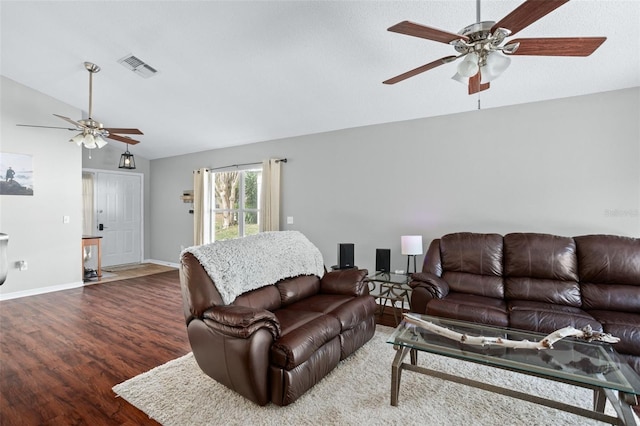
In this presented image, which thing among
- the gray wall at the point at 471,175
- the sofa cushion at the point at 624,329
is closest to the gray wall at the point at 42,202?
the gray wall at the point at 471,175

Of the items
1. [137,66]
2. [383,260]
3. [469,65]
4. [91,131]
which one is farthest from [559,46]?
[91,131]

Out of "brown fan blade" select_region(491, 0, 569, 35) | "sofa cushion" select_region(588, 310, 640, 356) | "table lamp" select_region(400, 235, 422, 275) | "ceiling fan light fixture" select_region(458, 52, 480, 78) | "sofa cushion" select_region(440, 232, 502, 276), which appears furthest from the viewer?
"table lamp" select_region(400, 235, 422, 275)

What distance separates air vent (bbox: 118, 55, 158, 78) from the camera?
3.66m

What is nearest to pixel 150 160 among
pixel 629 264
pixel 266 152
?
pixel 266 152

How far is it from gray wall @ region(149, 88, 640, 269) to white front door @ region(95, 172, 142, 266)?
4.05 metres

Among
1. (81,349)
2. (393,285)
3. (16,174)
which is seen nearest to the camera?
(81,349)

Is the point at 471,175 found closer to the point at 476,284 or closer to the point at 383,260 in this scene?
the point at 476,284

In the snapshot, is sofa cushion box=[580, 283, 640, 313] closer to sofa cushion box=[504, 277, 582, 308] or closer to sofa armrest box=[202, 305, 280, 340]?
sofa cushion box=[504, 277, 582, 308]

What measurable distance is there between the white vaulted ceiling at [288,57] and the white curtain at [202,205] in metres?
1.80

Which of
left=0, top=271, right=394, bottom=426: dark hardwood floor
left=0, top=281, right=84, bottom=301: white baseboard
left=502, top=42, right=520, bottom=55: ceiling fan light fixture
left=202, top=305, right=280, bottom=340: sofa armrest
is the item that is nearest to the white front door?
left=0, top=281, right=84, bottom=301: white baseboard

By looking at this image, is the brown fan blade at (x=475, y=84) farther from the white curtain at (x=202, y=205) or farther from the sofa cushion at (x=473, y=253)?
the white curtain at (x=202, y=205)

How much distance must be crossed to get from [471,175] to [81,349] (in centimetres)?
458

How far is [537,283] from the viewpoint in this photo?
119 inches

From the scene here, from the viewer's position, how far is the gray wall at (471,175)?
10.4 ft
